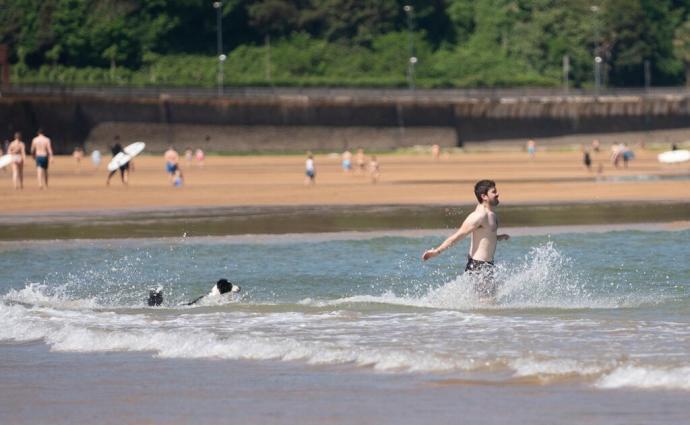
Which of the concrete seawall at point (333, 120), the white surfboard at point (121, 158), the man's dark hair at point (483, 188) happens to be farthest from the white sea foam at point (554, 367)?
the concrete seawall at point (333, 120)

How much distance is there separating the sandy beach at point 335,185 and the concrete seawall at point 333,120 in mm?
9842

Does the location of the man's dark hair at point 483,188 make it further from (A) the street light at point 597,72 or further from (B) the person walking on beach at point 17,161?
(A) the street light at point 597,72

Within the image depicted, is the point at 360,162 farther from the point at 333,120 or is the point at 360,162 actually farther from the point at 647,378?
the point at 647,378

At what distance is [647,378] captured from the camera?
9.82m

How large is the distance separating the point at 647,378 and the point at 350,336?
3.24 meters

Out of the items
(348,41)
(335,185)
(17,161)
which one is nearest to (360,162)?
(335,185)

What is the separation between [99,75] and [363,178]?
4769cm

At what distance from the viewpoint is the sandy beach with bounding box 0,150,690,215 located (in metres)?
33.4

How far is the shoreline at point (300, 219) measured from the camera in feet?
81.8

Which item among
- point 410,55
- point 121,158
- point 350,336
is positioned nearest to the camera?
point 350,336

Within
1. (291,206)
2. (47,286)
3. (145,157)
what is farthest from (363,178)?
(47,286)

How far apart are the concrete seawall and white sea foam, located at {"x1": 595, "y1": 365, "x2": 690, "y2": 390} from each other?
209ft

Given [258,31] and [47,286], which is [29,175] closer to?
[47,286]

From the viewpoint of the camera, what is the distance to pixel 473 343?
11727 millimetres
